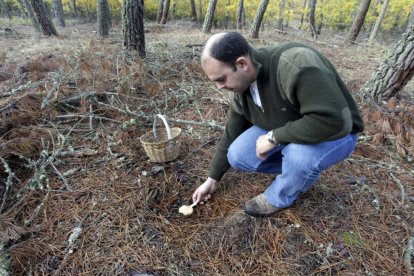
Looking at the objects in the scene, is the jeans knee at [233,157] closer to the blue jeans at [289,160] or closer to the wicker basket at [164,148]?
the blue jeans at [289,160]

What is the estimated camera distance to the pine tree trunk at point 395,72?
284cm

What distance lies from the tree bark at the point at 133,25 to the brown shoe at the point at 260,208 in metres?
3.12

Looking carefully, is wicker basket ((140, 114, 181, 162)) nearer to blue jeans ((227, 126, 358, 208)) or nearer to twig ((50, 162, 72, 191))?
blue jeans ((227, 126, 358, 208))

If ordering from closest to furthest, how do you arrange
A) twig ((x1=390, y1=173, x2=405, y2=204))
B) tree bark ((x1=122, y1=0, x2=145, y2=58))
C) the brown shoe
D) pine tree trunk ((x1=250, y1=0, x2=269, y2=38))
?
the brown shoe
twig ((x1=390, y1=173, x2=405, y2=204))
tree bark ((x1=122, y1=0, x2=145, y2=58))
pine tree trunk ((x1=250, y1=0, x2=269, y2=38))

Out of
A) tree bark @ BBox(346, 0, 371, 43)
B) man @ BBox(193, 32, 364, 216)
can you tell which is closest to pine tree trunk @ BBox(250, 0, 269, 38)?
tree bark @ BBox(346, 0, 371, 43)

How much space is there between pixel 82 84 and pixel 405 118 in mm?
3541

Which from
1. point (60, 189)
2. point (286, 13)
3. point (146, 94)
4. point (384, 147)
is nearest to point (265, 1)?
point (146, 94)

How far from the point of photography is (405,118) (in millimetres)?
2752

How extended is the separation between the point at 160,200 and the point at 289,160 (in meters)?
0.95

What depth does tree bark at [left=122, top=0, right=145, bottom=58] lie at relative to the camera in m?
3.79

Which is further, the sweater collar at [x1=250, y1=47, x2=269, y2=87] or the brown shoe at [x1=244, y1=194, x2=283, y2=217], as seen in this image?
the brown shoe at [x1=244, y1=194, x2=283, y2=217]

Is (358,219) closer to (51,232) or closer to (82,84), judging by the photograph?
(51,232)

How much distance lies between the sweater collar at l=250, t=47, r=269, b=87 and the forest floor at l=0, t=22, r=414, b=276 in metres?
0.92

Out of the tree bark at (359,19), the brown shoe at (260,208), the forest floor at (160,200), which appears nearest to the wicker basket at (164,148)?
the forest floor at (160,200)
